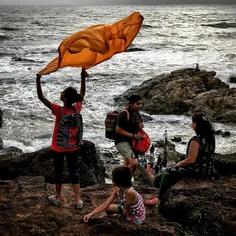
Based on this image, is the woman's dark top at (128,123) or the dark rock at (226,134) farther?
the dark rock at (226,134)

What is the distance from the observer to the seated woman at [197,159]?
5145 millimetres

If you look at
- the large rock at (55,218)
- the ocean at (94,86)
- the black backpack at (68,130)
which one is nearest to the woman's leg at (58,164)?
the black backpack at (68,130)

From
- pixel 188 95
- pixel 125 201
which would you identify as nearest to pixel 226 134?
pixel 188 95

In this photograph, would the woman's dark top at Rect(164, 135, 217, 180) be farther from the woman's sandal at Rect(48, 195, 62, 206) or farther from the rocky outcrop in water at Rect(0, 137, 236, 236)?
the woman's sandal at Rect(48, 195, 62, 206)

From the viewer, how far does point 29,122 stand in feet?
49.6

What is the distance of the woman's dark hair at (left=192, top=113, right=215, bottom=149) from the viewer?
506 cm

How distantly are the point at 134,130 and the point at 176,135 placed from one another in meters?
8.22

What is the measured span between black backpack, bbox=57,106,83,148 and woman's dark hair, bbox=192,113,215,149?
1641 millimetres

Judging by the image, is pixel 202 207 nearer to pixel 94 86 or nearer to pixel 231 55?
pixel 94 86

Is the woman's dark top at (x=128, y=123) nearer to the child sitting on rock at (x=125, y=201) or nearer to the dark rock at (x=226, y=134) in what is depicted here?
the child sitting on rock at (x=125, y=201)

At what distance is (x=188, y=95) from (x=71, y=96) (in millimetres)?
12667

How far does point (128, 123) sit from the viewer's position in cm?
542

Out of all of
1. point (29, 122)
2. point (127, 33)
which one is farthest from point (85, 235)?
point (29, 122)

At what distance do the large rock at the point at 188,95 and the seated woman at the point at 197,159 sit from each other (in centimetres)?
966
